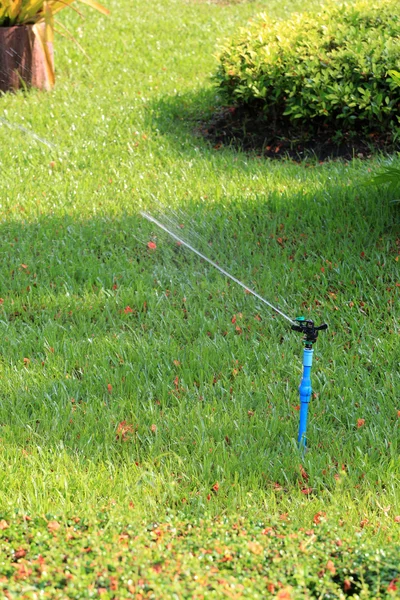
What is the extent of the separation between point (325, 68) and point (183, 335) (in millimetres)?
3335

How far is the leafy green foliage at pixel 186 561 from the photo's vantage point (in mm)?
2244

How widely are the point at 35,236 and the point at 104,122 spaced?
215 cm

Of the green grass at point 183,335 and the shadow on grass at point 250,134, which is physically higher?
the shadow on grass at point 250,134

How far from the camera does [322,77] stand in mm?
6234

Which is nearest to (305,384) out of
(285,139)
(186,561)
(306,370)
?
(306,370)

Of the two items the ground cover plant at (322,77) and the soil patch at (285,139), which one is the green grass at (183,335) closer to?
the soil patch at (285,139)

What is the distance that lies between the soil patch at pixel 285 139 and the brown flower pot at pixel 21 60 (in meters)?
1.86

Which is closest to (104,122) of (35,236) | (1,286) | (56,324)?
(35,236)

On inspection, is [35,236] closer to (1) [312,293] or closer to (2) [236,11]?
(1) [312,293]

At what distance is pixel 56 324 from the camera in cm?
415

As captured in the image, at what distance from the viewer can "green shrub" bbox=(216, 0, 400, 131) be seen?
20.0 feet

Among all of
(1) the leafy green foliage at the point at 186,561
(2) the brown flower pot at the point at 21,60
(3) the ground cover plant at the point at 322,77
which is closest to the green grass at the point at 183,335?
(1) the leafy green foliage at the point at 186,561

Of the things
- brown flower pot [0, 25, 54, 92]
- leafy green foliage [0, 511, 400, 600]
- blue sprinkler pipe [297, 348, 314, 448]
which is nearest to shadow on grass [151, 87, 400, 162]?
brown flower pot [0, 25, 54, 92]

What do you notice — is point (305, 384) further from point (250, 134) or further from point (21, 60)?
point (21, 60)
